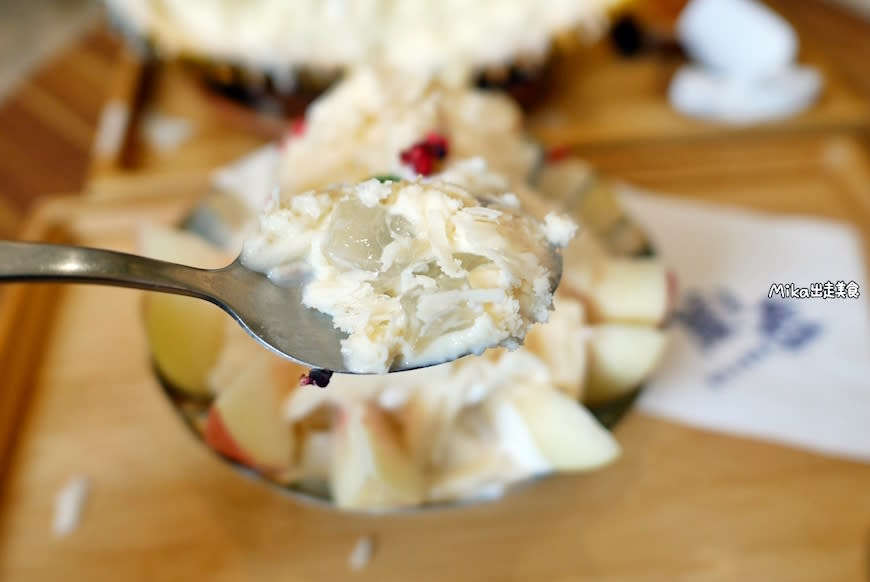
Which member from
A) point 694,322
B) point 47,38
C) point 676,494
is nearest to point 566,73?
point 694,322

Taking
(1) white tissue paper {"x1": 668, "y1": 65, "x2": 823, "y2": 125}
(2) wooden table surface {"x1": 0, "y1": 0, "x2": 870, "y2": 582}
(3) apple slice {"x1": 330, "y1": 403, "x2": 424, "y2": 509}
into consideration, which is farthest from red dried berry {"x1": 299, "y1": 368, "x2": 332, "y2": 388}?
(1) white tissue paper {"x1": 668, "y1": 65, "x2": 823, "y2": 125}

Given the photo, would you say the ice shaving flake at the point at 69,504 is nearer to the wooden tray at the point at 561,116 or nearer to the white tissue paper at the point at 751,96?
the wooden tray at the point at 561,116

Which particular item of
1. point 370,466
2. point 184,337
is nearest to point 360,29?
point 184,337

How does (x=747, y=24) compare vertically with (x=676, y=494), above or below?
above

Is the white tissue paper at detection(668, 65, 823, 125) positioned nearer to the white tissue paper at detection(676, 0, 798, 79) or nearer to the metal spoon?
the white tissue paper at detection(676, 0, 798, 79)

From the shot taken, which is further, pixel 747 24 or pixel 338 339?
pixel 747 24

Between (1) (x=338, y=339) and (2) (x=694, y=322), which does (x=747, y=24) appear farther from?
(1) (x=338, y=339)
